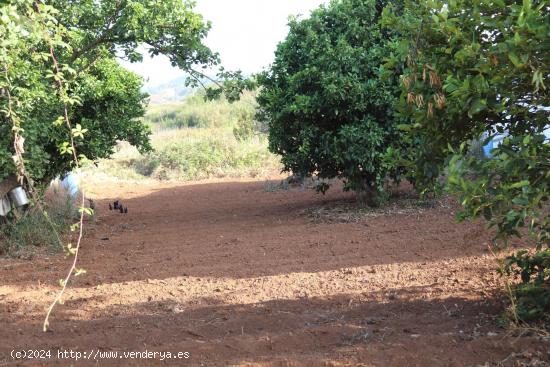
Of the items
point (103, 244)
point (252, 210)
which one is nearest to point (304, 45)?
point (252, 210)

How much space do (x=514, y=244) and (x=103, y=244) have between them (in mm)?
5781

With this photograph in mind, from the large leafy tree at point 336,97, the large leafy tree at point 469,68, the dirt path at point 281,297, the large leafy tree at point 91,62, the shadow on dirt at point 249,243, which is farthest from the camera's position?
the large leafy tree at point 336,97

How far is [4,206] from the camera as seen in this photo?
29.0ft

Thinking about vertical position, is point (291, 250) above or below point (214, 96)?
below

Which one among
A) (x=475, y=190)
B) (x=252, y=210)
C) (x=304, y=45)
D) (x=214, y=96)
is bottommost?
(x=252, y=210)

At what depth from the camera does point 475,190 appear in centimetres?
365

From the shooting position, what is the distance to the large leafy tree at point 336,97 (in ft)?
31.2

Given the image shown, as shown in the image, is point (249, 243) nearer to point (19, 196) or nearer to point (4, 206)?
point (19, 196)

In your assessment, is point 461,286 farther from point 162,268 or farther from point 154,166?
point 154,166

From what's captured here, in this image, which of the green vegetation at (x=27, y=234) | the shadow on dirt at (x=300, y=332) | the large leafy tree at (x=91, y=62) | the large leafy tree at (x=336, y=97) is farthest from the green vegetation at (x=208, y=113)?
the shadow on dirt at (x=300, y=332)

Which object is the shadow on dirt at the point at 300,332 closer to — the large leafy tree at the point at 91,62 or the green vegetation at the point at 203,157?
the large leafy tree at the point at 91,62

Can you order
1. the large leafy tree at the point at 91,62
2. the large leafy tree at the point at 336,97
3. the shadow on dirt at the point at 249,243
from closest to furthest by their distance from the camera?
1. the shadow on dirt at the point at 249,243
2. the large leafy tree at the point at 91,62
3. the large leafy tree at the point at 336,97

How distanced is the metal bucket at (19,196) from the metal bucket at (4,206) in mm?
95

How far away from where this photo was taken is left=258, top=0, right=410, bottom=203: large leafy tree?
31.2ft
